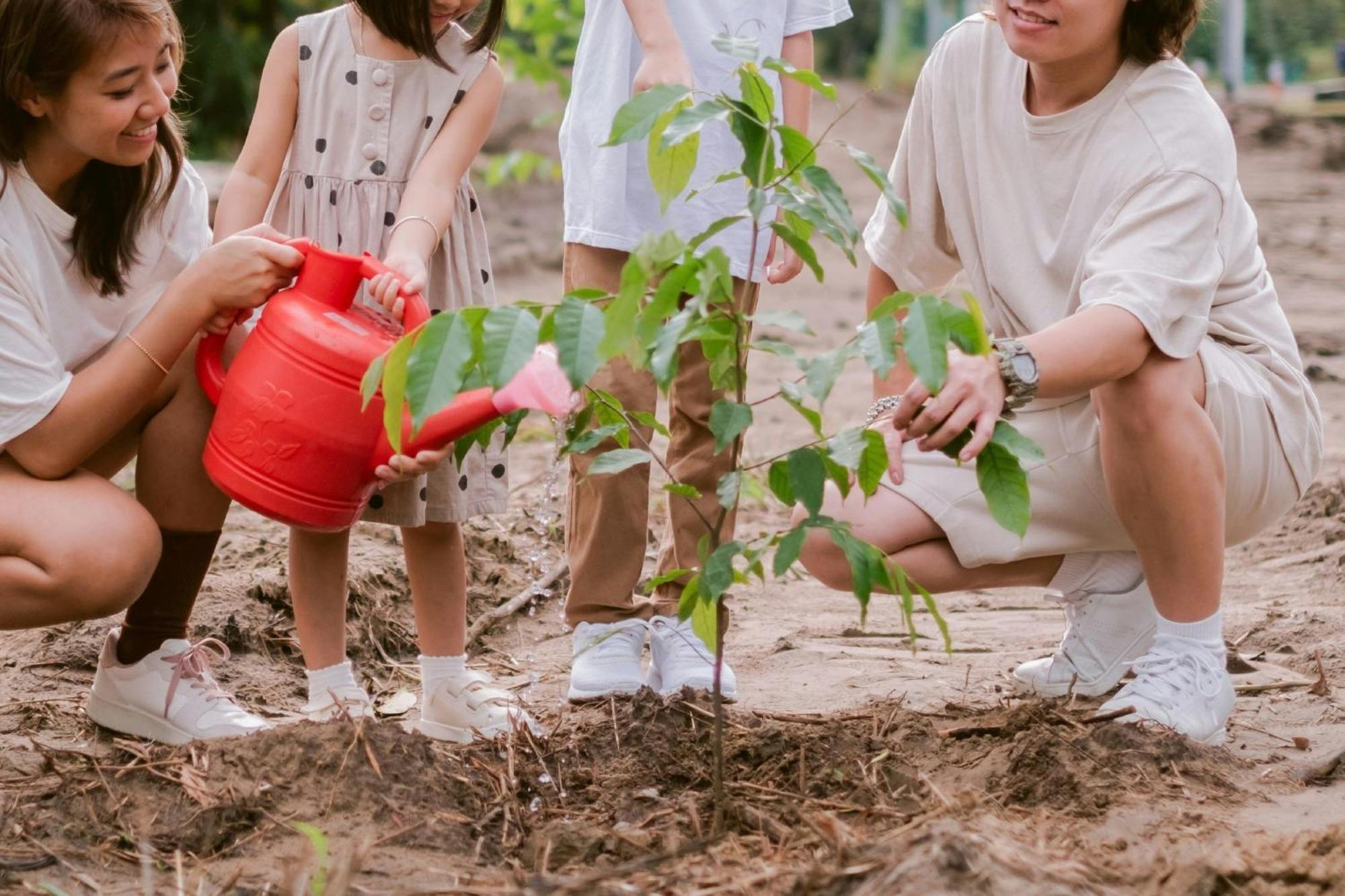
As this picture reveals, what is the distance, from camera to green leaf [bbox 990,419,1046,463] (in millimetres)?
1795

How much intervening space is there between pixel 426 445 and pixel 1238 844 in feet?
3.61

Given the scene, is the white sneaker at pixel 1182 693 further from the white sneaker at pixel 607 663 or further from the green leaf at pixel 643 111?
the green leaf at pixel 643 111

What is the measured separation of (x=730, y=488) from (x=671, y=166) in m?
0.37

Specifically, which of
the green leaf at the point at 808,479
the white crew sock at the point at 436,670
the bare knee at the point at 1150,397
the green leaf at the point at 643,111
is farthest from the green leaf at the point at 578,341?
the white crew sock at the point at 436,670

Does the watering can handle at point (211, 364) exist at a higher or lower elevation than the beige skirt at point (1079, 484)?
higher

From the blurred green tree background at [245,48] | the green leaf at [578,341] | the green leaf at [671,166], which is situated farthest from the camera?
the blurred green tree background at [245,48]

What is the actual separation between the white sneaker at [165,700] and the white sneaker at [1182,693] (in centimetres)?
130

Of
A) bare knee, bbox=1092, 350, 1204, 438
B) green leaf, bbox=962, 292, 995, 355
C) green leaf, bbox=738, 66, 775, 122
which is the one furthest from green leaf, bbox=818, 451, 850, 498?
bare knee, bbox=1092, 350, 1204, 438

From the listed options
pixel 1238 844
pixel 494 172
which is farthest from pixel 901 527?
pixel 494 172

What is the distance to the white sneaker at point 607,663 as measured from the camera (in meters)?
2.58

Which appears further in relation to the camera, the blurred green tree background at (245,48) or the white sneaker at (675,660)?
the blurred green tree background at (245,48)

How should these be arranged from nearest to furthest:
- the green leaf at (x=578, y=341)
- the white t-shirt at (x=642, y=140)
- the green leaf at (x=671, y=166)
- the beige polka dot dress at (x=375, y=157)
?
1. the green leaf at (x=578, y=341)
2. the green leaf at (x=671, y=166)
3. the beige polka dot dress at (x=375, y=157)
4. the white t-shirt at (x=642, y=140)

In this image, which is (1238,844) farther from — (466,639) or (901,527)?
(466,639)

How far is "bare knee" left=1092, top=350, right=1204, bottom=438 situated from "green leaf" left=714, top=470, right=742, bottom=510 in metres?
0.70
